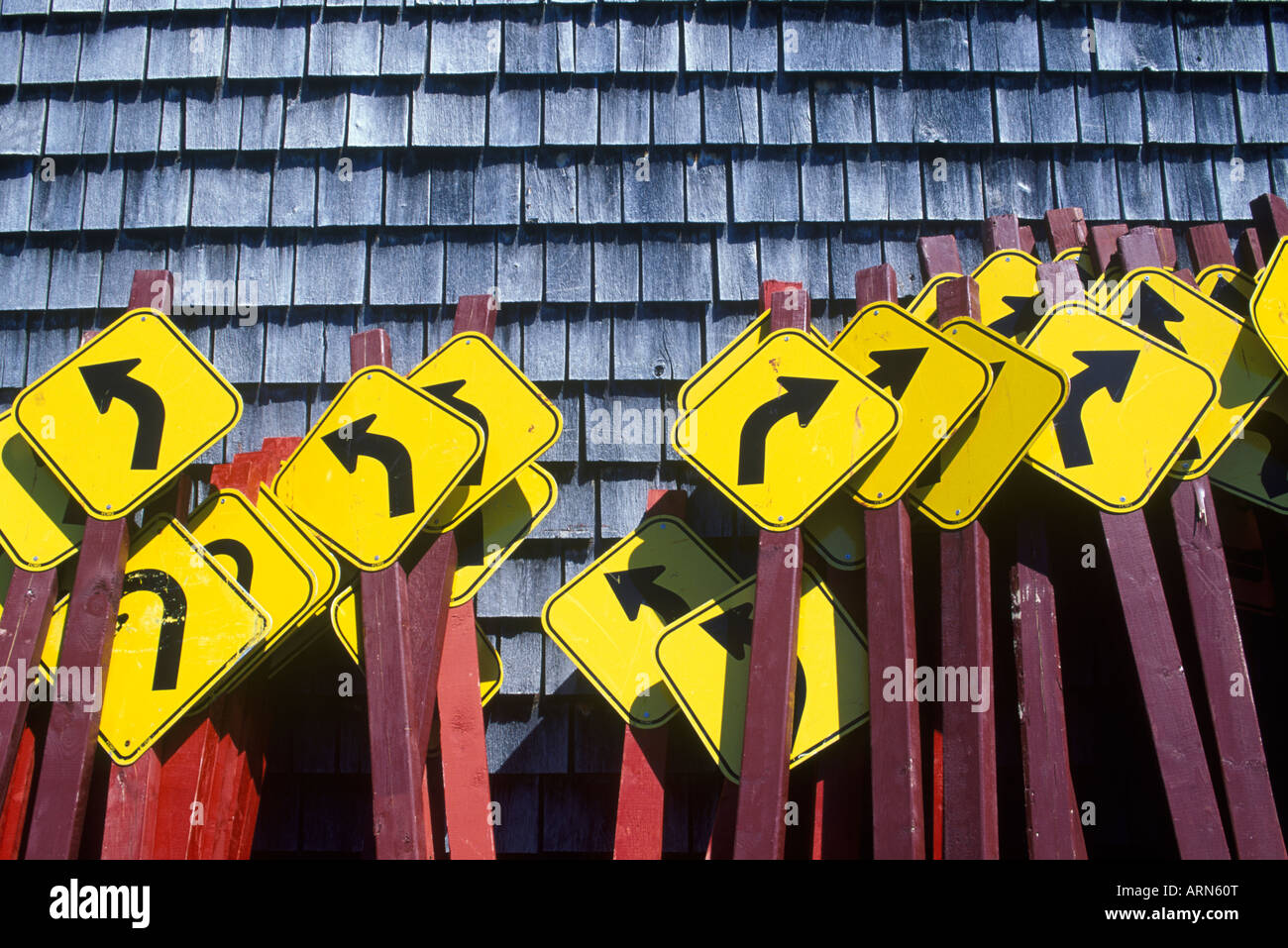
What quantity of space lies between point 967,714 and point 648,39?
291cm

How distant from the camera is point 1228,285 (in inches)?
146

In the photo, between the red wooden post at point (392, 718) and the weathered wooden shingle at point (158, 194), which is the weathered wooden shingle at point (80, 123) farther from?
the red wooden post at point (392, 718)

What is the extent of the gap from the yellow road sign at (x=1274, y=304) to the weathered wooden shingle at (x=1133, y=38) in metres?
1.23

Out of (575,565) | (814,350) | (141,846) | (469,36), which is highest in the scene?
(469,36)

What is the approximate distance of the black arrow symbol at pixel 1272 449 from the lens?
340 centimetres

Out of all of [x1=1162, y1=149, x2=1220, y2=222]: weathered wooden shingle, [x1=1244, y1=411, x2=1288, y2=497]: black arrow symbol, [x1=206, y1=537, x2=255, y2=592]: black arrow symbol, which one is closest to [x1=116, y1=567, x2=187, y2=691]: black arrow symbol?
[x1=206, y1=537, x2=255, y2=592]: black arrow symbol

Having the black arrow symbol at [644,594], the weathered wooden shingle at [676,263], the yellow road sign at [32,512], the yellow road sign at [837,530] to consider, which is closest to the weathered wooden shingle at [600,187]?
the weathered wooden shingle at [676,263]

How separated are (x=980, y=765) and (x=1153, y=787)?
45.4 inches

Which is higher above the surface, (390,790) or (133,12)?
(133,12)

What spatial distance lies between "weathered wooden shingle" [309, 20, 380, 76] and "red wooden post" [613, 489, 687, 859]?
2.87 metres

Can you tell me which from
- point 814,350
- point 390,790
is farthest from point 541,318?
point 390,790

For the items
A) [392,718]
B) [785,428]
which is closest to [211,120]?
[392,718]
